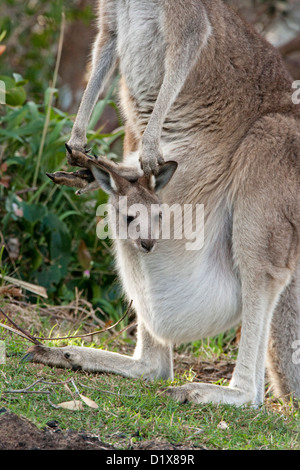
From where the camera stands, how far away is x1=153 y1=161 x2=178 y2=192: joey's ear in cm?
338

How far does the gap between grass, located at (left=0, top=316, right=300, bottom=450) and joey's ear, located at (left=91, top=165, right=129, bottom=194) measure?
93 cm

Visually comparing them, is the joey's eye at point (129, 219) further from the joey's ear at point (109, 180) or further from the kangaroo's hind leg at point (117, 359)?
the kangaroo's hind leg at point (117, 359)

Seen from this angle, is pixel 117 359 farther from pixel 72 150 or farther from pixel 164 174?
pixel 72 150

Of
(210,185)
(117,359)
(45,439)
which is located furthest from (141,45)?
(45,439)

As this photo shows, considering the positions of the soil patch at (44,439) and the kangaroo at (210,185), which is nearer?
the soil patch at (44,439)

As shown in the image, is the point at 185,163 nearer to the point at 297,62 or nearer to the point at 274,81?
the point at 274,81

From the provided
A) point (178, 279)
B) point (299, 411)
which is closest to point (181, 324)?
point (178, 279)

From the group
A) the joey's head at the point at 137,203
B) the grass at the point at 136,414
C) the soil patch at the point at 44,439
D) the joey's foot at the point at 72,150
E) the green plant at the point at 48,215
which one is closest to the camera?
the soil patch at the point at 44,439

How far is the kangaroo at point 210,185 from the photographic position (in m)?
3.41

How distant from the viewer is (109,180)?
3.45 meters

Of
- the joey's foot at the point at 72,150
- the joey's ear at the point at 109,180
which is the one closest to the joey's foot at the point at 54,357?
the joey's ear at the point at 109,180

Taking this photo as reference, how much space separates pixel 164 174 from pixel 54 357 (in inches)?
41.5

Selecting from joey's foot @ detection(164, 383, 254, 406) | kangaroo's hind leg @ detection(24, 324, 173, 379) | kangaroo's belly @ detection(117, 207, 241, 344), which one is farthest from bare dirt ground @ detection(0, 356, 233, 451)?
kangaroo's belly @ detection(117, 207, 241, 344)

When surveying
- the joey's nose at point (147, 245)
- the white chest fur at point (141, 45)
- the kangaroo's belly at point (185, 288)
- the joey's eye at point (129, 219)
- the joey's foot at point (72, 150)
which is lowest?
the kangaroo's belly at point (185, 288)
